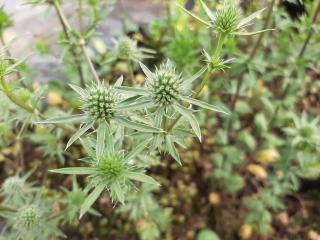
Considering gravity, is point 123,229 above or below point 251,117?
below

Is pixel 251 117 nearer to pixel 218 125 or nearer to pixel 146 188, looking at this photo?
pixel 218 125

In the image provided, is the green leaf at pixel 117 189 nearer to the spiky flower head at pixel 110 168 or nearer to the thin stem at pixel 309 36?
the spiky flower head at pixel 110 168

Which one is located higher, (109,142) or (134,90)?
(134,90)

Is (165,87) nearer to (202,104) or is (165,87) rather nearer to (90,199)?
(202,104)

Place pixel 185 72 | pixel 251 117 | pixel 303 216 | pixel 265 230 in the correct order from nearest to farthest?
pixel 185 72, pixel 265 230, pixel 303 216, pixel 251 117

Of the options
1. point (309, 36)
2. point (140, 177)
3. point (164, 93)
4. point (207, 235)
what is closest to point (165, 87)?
point (164, 93)

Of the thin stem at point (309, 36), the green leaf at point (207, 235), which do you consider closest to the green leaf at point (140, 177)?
the green leaf at point (207, 235)

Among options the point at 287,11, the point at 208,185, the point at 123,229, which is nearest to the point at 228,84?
the point at 287,11
